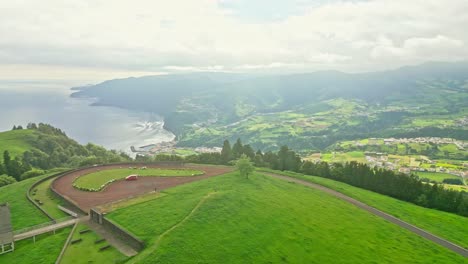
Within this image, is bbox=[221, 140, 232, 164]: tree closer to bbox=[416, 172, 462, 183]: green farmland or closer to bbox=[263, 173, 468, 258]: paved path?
bbox=[263, 173, 468, 258]: paved path

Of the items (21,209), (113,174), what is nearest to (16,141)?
(113,174)

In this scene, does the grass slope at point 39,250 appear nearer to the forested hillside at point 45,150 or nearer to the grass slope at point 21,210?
the grass slope at point 21,210

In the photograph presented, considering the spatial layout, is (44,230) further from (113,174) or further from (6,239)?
(113,174)

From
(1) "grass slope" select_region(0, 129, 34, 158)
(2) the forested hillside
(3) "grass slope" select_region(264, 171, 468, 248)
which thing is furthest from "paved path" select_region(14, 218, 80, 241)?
(1) "grass slope" select_region(0, 129, 34, 158)

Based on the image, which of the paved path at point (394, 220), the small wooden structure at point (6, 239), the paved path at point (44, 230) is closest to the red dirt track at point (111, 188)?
the paved path at point (44, 230)

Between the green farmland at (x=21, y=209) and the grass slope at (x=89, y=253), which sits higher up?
the green farmland at (x=21, y=209)

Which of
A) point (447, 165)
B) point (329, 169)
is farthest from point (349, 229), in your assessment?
point (447, 165)

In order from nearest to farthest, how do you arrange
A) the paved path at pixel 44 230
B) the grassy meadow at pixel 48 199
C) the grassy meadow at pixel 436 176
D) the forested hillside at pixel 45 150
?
the paved path at pixel 44 230, the grassy meadow at pixel 48 199, the forested hillside at pixel 45 150, the grassy meadow at pixel 436 176
